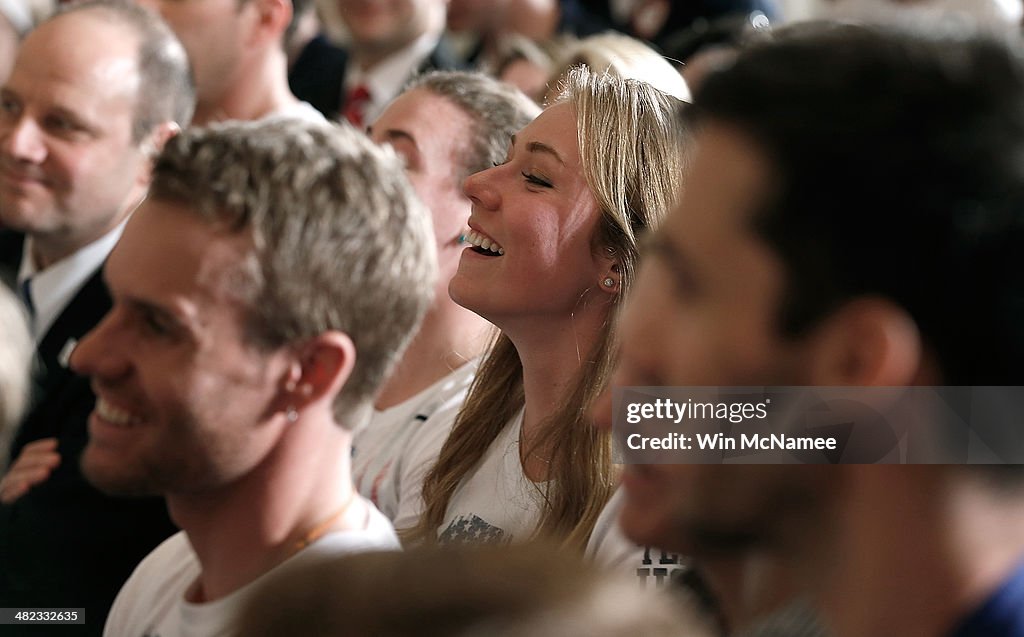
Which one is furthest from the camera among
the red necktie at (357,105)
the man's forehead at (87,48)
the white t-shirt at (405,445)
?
the red necktie at (357,105)

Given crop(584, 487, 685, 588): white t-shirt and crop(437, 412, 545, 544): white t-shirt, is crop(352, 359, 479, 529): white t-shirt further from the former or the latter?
crop(584, 487, 685, 588): white t-shirt

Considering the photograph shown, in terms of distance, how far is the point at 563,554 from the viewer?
63 cm

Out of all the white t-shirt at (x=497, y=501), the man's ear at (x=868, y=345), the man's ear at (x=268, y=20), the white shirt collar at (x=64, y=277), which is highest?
the man's ear at (x=868, y=345)

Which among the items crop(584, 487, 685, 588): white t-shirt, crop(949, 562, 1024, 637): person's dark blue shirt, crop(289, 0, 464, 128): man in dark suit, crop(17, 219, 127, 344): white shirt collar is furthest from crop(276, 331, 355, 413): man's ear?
crop(289, 0, 464, 128): man in dark suit

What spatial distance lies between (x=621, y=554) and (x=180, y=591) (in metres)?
0.47

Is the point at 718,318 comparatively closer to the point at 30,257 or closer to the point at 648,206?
the point at 648,206

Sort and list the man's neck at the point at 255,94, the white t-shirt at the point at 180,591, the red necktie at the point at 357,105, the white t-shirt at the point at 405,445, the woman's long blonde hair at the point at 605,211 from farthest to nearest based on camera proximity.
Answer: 1. the red necktie at the point at 357,105
2. the man's neck at the point at 255,94
3. the white t-shirt at the point at 405,445
4. the woman's long blonde hair at the point at 605,211
5. the white t-shirt at the point at 180,591

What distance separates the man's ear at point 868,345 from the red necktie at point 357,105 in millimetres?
2912

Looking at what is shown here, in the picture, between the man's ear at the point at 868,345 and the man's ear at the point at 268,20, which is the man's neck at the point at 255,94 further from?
the man's ear at the point at 868,345

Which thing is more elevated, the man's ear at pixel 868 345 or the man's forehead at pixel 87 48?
the man's ear at pixel 868 345

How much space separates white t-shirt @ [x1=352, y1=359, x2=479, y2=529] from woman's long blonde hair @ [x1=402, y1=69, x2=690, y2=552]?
0.61 ft

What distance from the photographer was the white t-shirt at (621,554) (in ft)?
4.34

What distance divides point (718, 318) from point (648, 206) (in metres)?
0.80

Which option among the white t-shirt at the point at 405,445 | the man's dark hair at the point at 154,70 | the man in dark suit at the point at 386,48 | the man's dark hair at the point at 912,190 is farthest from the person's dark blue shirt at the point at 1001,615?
the man in dark suit at the point at 386,48
